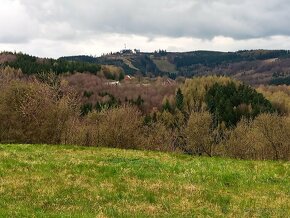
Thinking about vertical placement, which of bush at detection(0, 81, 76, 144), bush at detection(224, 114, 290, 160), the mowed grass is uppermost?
the mowed grass

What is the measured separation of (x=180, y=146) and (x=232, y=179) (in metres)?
58.5

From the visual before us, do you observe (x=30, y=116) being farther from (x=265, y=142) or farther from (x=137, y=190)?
(x=137, y=190)

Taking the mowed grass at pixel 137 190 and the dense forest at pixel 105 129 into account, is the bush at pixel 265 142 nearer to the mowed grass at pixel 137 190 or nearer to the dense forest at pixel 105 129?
the dense forest at pixel 105 129

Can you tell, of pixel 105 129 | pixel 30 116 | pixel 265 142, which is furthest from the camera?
pixel 265 142

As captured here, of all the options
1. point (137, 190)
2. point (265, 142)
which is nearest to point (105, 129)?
point (265, 142)

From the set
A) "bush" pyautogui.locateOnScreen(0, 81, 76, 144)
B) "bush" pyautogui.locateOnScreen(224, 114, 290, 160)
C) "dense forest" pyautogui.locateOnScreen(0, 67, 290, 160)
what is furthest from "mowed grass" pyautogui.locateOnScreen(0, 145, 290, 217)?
"bush" pyautogui.locateOnScreen(224, 114, 290, 160)

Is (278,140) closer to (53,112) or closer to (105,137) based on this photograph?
(105,137)

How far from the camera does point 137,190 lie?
16.7 meters

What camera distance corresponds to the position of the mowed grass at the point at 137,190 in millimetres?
14125

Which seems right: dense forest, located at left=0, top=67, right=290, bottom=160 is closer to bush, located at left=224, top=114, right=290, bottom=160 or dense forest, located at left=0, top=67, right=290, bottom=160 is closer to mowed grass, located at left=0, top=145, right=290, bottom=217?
bush, located at left=224, top=114, right=290, bottom=160

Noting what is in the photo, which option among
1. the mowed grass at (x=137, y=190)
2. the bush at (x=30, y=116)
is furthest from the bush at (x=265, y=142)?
the mowed grass at (x=137, y=190)

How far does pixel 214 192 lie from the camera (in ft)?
55.3

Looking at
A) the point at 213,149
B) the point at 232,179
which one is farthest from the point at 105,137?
the point at 232,179

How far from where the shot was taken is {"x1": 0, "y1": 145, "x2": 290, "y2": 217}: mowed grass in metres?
14.1
